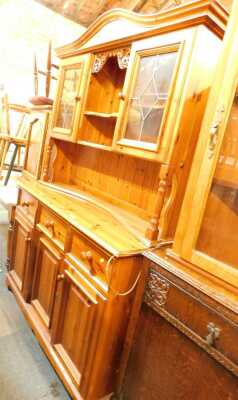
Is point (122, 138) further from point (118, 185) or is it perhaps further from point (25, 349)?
point (25, 349)

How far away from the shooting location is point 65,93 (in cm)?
176

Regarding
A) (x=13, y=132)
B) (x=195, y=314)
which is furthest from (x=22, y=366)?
(x=13, y=132)

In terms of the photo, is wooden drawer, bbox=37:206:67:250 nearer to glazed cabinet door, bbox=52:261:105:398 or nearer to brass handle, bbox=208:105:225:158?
glazed cabinet door, bbox=52:261:105:398

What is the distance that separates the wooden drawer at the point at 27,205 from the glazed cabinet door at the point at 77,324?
1.74 ft

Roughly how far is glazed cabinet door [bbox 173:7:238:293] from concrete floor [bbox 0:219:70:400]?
1.07m

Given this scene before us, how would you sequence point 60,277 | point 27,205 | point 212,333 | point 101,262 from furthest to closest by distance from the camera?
point 27,205 → point 60,277 → point 101,262 → point 212,333

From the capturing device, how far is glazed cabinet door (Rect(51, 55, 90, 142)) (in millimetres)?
1588

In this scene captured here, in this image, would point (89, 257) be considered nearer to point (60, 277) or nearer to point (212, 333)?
point (60, 277)

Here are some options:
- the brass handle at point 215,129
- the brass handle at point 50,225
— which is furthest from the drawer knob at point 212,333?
the brass handle at point 50,225

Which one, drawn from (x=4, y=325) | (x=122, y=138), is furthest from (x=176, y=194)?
(x=4, y=325)

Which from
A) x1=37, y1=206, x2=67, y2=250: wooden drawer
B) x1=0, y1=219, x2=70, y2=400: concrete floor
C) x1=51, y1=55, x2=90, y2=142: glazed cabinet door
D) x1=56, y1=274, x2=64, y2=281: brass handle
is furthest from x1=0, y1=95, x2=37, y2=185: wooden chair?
x1=56, y1=274, x2=64, y2=281: brass handle

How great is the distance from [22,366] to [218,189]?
1410 millimetres

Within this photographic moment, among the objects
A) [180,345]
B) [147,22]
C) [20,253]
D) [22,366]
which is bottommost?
[22,366]

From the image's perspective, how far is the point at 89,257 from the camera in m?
1.08
